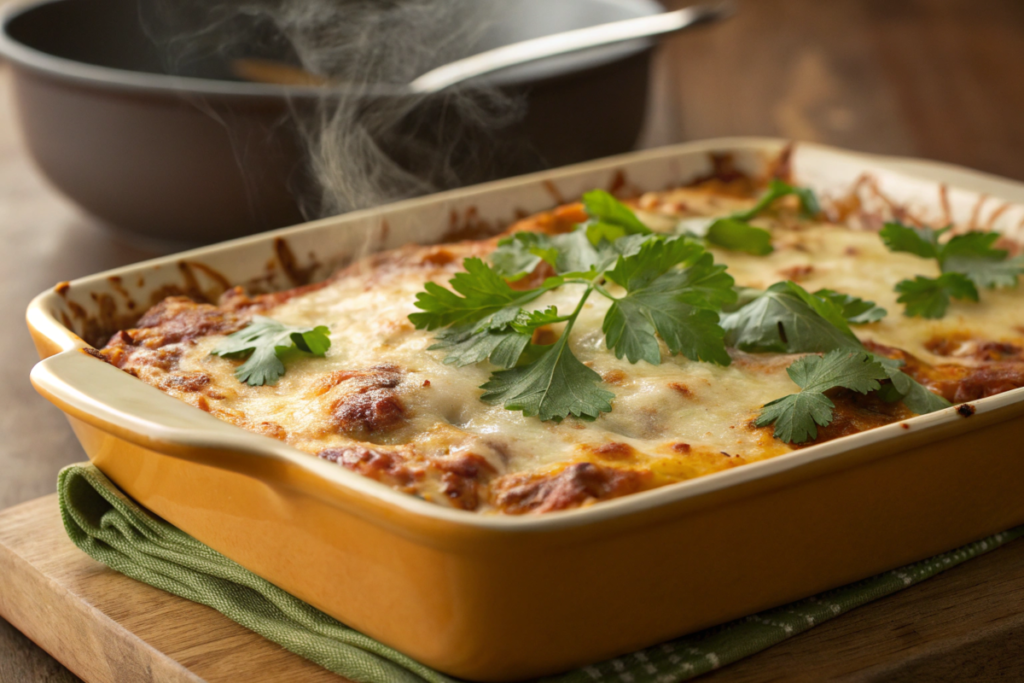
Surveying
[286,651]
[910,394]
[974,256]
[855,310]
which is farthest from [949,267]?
[286,651]

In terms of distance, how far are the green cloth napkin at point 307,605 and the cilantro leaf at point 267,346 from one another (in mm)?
239

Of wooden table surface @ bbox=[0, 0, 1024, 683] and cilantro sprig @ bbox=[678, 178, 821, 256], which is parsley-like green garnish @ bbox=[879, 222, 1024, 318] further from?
wooden table surface @ bbox=[0, 0, 1024, 683]

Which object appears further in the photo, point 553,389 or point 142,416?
point 553,389

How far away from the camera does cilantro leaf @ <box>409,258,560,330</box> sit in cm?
158

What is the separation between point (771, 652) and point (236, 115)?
4.93ft

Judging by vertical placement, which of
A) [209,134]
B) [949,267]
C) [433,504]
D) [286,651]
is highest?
[209,134]

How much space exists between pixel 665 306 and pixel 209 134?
3.80ft

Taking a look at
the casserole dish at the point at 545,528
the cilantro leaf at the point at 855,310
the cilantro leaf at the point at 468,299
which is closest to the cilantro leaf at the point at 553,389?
the cilantro leaf at the point at 468,299

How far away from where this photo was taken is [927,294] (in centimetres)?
187

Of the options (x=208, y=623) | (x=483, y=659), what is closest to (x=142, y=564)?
(x=208, y=623)

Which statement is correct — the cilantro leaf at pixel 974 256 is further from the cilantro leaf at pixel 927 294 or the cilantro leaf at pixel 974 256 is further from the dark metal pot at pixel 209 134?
the dark metal pot at pixel 209 134

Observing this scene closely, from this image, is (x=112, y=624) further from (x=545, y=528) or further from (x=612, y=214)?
(x=612, y=214)

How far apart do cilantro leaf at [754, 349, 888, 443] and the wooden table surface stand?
3.73ft

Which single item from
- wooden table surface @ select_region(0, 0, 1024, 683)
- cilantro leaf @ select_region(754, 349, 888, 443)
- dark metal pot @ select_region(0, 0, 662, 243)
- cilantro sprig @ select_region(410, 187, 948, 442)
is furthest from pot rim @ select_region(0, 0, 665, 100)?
cilantro leaf @ select_region(754, 349, 888, 443)
